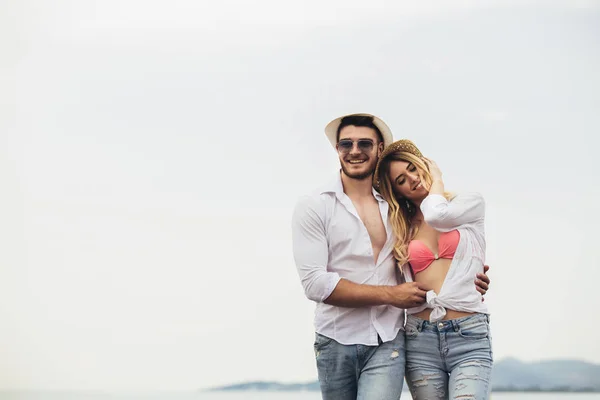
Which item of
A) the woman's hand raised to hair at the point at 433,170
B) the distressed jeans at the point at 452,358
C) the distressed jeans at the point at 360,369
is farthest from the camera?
the woman's hand raised to hair at the point at 433,170

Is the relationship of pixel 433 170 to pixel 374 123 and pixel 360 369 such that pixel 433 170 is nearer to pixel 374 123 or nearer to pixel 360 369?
pixel 374 123

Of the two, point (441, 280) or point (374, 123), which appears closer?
point (441, 280)

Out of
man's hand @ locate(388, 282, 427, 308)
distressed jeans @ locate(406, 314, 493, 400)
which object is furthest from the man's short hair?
distressed jeans @ locate(406, 314, 493, 400)

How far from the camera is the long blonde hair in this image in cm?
354

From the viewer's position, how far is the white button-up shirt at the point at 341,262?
11.5 feet

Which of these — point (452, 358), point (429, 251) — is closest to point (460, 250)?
point (429, 251)

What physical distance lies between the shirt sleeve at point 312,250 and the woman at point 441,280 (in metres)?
0.30

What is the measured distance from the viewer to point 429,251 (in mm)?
3453

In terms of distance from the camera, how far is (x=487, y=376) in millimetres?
3336

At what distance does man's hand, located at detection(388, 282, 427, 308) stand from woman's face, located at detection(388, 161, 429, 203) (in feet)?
1.26

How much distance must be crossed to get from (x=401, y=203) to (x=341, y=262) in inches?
14.3

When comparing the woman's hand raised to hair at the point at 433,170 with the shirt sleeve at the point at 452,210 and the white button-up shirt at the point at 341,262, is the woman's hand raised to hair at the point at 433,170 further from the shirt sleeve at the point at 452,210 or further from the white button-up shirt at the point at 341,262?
the white button-up shirt at the point at 341,262

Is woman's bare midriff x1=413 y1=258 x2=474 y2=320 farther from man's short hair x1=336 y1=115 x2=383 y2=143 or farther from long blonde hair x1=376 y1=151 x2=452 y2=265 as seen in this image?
man's short hair x1=336 y1=115 x2=383 y2=143

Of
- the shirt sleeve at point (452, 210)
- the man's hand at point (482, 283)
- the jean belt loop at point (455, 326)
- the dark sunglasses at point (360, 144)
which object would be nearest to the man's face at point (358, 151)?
the dark sunglasses at point (360, 144)
